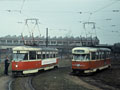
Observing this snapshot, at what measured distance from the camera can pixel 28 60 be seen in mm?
21328

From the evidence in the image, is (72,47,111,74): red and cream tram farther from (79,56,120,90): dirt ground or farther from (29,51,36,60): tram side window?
(29,51,36,60): tram side window

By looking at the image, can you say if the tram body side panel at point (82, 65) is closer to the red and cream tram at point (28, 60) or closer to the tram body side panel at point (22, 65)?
the red and cream tram at point (28, 60)

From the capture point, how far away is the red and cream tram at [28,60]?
20594 mm

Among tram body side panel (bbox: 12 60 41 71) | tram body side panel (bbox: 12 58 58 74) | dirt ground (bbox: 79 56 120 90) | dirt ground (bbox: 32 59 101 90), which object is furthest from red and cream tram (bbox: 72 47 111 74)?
tram body side panel (bbox: 12 60 41 71)

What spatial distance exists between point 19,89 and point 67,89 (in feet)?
9.66

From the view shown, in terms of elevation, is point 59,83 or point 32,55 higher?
point 32,55

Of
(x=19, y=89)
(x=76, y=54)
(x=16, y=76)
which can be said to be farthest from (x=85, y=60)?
(x=19, y=89)

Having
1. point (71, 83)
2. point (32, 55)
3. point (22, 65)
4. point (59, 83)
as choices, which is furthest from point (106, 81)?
point (32, 55)

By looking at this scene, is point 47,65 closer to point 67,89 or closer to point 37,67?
point 37,67

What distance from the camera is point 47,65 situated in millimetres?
26828

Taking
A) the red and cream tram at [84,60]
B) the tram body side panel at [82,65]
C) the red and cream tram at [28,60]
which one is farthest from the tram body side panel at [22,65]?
the tram body side panel at [82,65]

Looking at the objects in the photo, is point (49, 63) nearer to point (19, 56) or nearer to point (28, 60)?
point (28, 60)

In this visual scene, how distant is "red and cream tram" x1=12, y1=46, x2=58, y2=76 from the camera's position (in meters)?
20.6

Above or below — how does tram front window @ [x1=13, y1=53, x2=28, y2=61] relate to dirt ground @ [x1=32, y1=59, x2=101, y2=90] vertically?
above
